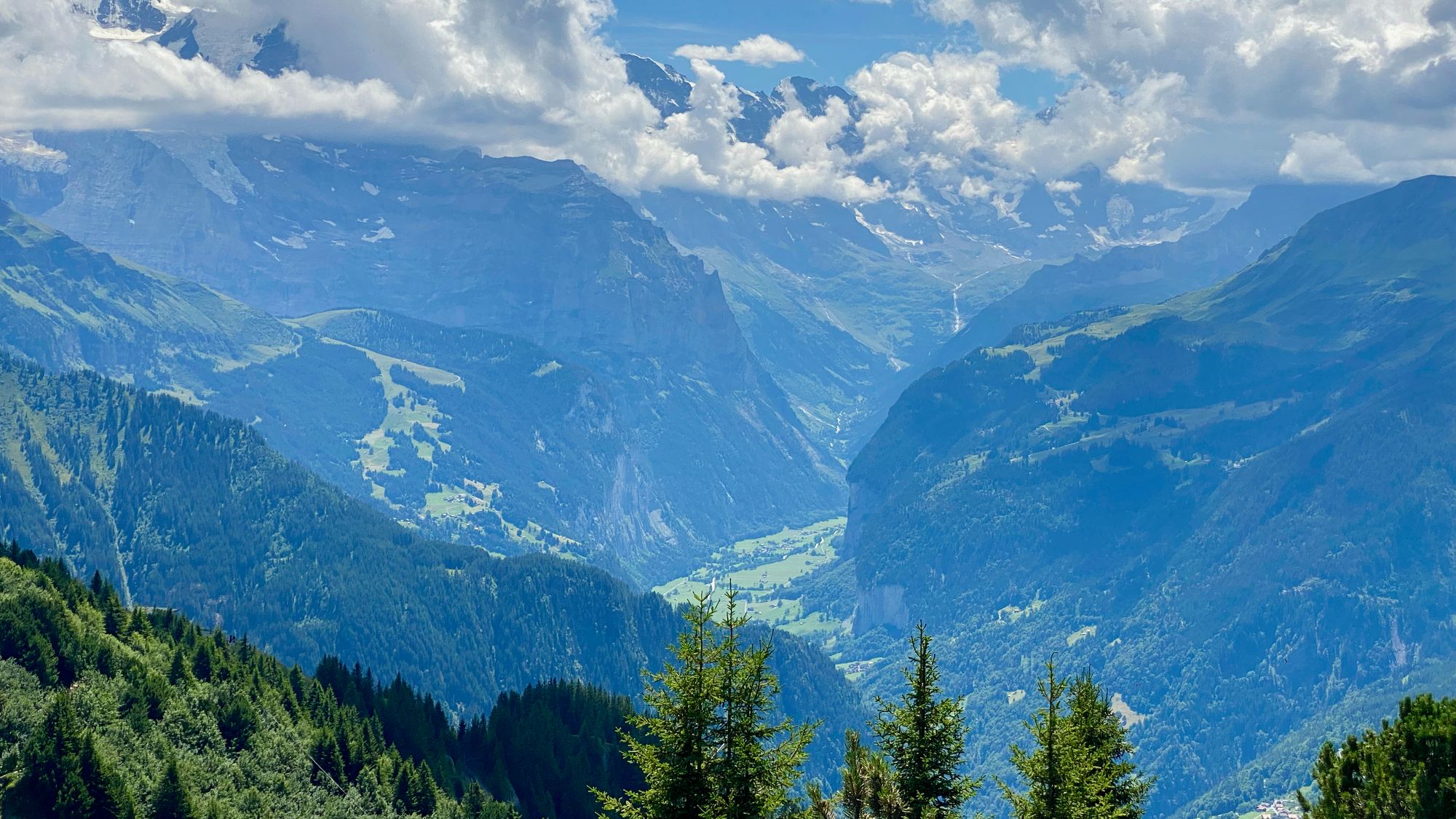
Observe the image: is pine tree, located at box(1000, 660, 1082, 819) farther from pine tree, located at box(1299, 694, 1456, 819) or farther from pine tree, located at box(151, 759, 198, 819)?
pine tree, located at box(151, 759, 198, 819)

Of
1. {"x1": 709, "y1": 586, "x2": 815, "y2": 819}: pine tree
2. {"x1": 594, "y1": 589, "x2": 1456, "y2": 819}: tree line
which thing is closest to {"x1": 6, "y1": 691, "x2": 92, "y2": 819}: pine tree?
{"x1": 594, "y1": 589, "x2": 1456, "y2": 819}: tree line

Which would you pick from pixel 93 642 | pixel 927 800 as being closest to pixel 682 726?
pixel 927 800

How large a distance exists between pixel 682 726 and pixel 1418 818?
25.6 meters

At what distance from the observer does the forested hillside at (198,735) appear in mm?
97875

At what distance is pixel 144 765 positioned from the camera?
105562 mm

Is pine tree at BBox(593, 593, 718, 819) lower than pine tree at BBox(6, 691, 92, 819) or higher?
lower

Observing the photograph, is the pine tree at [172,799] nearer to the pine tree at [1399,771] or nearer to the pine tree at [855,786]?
the pine tree at [855,786]

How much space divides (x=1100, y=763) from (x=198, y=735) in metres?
82.6

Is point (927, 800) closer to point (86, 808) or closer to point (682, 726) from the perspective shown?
point (682, 726)

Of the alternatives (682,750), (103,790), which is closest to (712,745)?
(682,750)

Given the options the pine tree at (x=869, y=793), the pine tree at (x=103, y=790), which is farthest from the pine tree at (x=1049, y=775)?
the pine tree at (x=103, y=790)

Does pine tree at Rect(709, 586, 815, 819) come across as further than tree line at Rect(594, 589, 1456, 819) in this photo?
Yes

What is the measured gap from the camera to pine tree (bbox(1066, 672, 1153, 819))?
5269cm

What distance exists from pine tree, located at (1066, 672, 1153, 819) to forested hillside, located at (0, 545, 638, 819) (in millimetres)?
65247
